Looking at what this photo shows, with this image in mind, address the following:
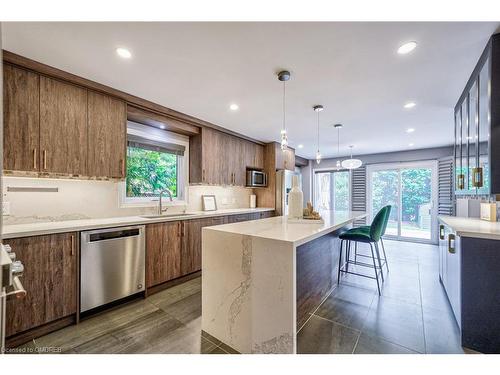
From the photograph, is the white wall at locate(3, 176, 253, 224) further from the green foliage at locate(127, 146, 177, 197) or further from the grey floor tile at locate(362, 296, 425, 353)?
the grey floor tile at locate(362, 296, 425, 353)

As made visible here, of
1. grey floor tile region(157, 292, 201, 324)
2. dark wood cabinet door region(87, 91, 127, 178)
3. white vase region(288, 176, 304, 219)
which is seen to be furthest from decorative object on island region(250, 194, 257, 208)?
dark wood cabinet door region(87, 91, 127, 178)

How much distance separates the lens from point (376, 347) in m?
1.71

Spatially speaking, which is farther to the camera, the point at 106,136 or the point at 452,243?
the point at 106,136

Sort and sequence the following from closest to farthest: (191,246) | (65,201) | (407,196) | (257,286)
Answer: (257,286)
(65,201)
(191,246)
(407,196)

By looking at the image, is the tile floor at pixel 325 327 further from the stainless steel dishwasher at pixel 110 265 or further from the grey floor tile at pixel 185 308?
the stainless steel dishwasher at pixel 110 265

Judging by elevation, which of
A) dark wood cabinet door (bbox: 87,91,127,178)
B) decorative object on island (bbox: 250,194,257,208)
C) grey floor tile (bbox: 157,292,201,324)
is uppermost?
dark wood cabinet door (bbox: 87,91,127,178)

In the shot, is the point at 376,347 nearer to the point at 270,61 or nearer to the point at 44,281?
the point at 270,61

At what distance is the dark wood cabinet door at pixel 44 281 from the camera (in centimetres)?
174

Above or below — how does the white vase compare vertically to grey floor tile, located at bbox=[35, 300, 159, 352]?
above

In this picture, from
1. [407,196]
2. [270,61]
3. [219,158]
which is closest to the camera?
[270,61]

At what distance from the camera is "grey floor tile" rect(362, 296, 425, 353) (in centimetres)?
179

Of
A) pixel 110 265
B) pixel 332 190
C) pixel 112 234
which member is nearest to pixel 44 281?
pixel 110 265

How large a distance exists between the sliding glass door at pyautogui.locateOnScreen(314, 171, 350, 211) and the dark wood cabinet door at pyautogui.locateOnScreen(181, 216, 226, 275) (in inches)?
187

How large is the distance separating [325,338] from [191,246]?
1940mm
